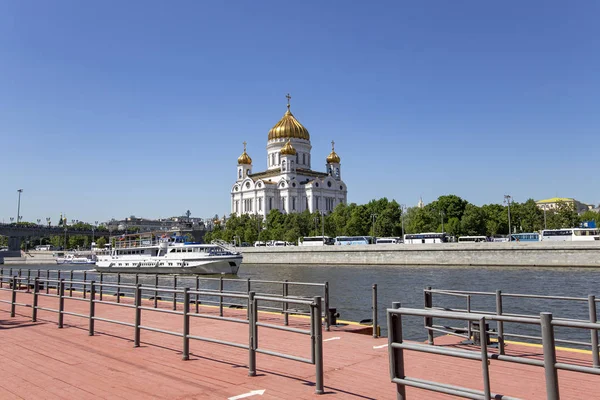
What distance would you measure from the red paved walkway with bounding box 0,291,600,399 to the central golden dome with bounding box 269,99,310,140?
119209mm

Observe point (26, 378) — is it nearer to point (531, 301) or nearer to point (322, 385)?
point (322, 385)

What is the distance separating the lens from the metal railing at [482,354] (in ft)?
14.3

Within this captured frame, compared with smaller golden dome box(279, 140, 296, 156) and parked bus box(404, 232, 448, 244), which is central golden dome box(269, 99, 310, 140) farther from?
parked bus box(404, 232, 448, 244)

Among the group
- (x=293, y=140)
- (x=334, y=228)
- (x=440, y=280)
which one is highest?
(x=293, y=140)

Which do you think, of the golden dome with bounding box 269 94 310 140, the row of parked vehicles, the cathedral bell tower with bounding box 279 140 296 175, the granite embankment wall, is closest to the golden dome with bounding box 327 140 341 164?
the golden dome with bounding box 269 94 310 140

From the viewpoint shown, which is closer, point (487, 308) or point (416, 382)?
point (416, 382)

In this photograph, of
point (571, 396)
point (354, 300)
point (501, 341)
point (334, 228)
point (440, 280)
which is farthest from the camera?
point (334, 228)

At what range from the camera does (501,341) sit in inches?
339

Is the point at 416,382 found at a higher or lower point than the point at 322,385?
higher

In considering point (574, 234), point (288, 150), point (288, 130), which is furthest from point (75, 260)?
point (574, 234)

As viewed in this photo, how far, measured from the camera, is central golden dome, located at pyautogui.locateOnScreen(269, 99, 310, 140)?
129000 mm

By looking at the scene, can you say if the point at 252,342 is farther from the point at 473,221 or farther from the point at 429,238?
the point at 473,221

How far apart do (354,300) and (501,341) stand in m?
19.1

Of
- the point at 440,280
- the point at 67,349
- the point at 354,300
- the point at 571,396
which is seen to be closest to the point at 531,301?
the point at 354,300
